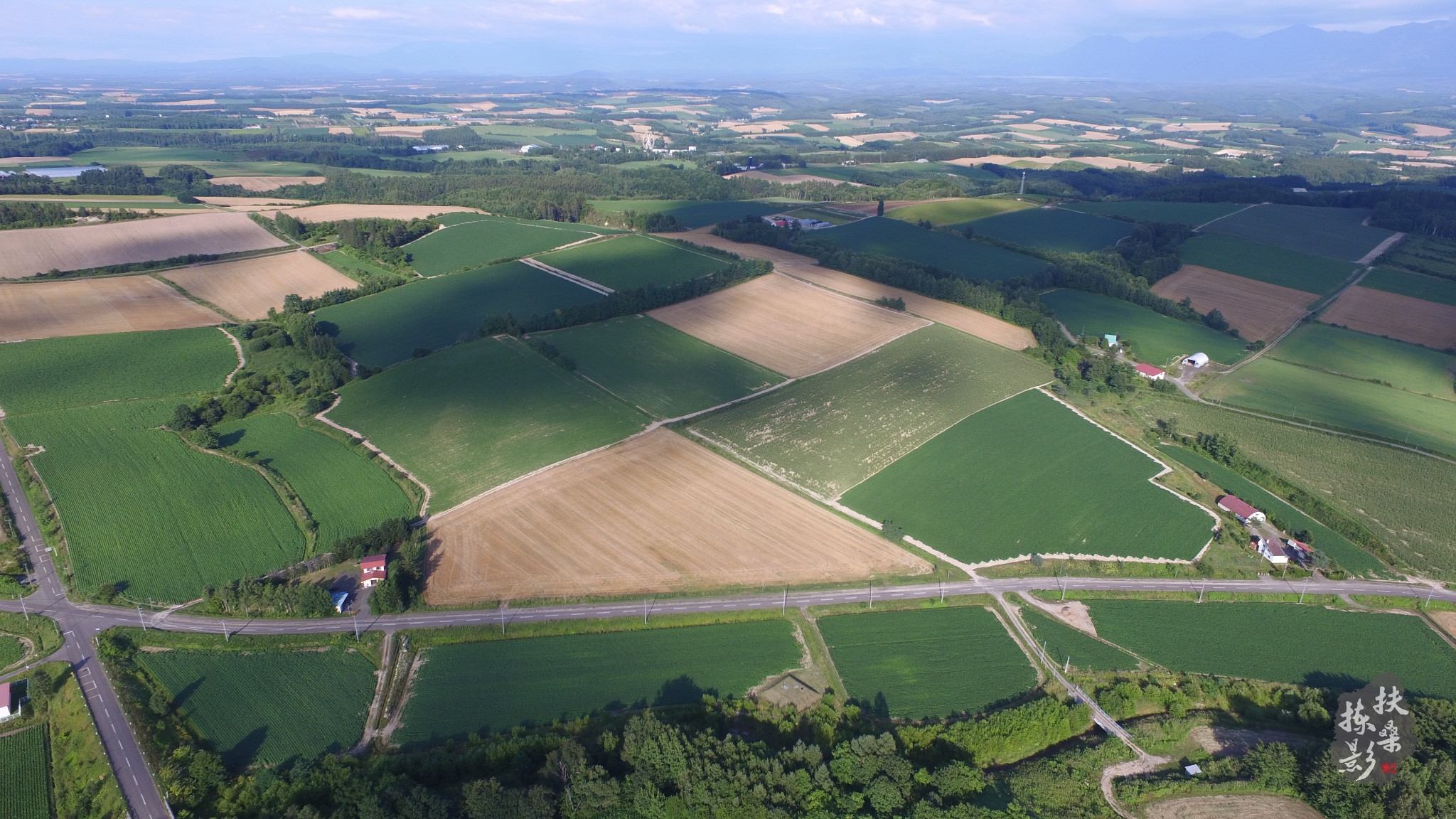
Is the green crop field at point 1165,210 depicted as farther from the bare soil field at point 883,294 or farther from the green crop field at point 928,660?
the green crop field at point 928,660

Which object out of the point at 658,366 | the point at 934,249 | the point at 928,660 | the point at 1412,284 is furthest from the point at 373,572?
the point at 1412,284

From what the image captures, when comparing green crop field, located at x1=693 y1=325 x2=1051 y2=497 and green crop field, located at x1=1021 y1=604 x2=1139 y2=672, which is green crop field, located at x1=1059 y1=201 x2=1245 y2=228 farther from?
green crop field, located at x1=1021 y1=604 x2=1139 y2=672

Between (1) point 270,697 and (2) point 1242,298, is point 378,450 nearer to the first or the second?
(1) point 270,697

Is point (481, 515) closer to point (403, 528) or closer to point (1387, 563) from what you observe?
point (403, 528)

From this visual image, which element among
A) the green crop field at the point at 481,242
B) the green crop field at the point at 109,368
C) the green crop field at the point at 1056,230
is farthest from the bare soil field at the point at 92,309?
the green crop field at the point at 1056,230

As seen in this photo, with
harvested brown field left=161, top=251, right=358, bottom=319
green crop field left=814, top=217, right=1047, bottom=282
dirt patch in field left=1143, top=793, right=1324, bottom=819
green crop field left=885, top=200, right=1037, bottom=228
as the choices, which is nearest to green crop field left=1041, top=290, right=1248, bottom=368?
green crop field left=814, top=217, right=1047, bottom=282

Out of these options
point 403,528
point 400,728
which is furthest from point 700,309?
point 400,728
